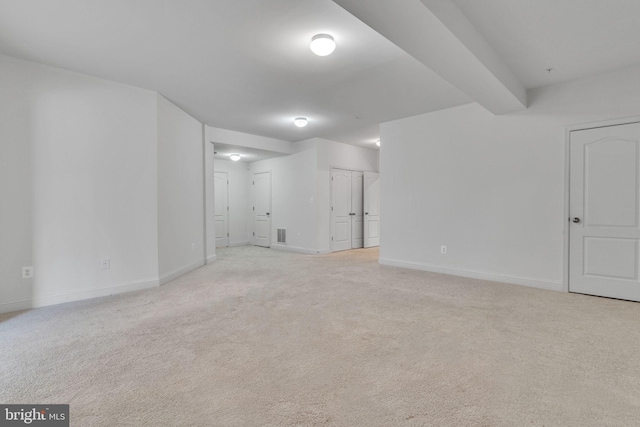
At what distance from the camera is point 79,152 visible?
3662 mm

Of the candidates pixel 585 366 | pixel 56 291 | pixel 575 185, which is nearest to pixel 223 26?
pixel 56 291

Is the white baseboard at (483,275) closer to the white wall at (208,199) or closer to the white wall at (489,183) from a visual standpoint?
the white wall at (489,183)

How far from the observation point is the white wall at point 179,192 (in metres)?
4.40

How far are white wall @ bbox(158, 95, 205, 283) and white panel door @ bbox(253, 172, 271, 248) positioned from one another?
2.69 metres

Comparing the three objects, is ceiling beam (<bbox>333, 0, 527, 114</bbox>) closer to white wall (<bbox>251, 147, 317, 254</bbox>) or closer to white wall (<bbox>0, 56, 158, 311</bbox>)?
white wall (<bbox>0, 56, 158, 311</bbox>)

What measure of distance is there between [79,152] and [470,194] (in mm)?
5377

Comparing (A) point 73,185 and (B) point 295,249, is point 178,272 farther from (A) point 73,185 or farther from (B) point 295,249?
(B) point 295,249

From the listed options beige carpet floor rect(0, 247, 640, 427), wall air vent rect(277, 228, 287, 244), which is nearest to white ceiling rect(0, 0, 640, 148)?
beige carpet floor rect(0, 247, 640, 427)

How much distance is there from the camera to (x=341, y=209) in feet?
25.1

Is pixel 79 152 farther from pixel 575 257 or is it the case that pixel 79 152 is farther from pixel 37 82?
pixel 575 257

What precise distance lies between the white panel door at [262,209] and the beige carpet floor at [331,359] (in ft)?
15.5

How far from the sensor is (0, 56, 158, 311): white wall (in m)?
3.29

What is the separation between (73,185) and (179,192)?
147 centimetres

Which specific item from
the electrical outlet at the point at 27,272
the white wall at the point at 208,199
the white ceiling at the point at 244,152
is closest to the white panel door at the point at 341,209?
the white ceiling at the point at 244,152
